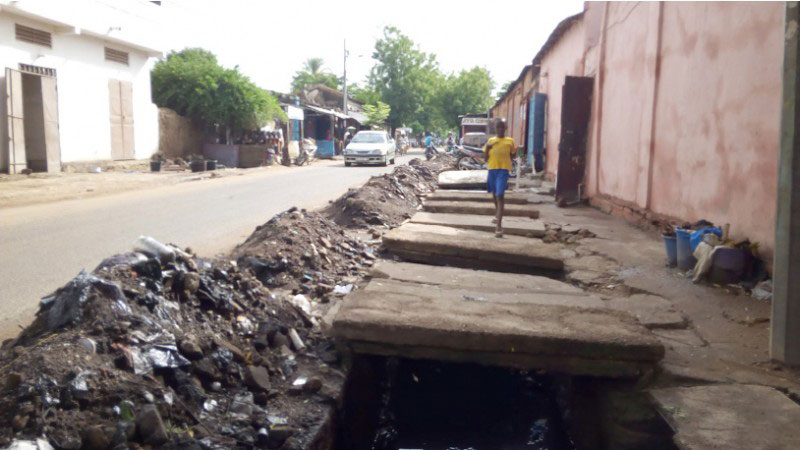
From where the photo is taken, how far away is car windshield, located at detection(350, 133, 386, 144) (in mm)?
27078

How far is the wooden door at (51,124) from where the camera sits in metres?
17.0

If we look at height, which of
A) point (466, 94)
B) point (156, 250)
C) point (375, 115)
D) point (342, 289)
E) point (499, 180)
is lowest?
point (342, 289)

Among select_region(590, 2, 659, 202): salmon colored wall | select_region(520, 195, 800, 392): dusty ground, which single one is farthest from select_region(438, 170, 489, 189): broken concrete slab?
select_region(520, 195, 800, 392): dusty ground

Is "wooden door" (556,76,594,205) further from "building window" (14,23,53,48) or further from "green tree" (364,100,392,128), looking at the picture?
"green tree" (364,100,392,128)

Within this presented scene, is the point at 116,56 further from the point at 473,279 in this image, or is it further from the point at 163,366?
the point at 163,366

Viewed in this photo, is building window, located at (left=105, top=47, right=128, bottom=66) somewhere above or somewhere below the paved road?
above

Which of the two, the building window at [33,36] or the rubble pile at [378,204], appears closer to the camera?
the rubble pile at [378,204]

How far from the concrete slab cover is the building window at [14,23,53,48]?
18187mm

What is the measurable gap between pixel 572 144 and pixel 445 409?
25.8 ft

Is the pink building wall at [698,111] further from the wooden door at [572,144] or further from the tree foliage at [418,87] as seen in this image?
the tree foliage at [418,87]

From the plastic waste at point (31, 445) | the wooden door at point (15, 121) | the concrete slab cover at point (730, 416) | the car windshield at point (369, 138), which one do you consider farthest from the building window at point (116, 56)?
the concrete slab cover at point (730, 416)

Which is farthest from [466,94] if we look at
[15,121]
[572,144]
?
[572,144]

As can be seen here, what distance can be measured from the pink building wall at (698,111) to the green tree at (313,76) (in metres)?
59.1

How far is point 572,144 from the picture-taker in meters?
11.4
